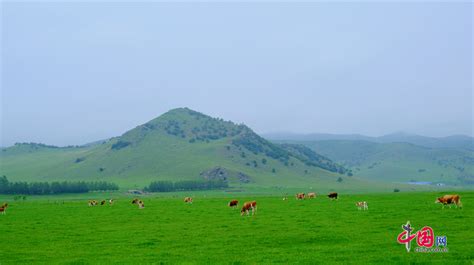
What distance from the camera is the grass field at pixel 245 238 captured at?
22.9 metres

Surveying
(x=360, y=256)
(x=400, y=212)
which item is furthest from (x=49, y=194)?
(x=360, y=256)

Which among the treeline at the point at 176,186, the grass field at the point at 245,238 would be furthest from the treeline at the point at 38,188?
the grass field at the point at 245,238

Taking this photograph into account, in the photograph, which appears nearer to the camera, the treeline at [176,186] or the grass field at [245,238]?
the grass field at [245,238]

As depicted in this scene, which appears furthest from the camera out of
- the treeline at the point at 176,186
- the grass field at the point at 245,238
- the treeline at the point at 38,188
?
the treeline at the point at 176,186

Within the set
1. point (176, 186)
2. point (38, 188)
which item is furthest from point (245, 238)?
point (176, 186)

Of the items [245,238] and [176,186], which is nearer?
[245,238]

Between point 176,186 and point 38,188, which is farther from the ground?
point 38,188

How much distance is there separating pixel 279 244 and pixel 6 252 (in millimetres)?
15157

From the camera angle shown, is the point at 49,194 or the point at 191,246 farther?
the point at 49,194

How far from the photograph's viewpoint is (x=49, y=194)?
157 meters

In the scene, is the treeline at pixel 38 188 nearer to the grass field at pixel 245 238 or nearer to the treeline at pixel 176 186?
the treeline at pixel 176 186

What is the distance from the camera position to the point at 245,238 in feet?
94.1

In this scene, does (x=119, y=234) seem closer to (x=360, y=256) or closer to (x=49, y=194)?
(x=360, y=256)

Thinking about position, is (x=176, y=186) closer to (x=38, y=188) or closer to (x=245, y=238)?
(x=38, y=188)
